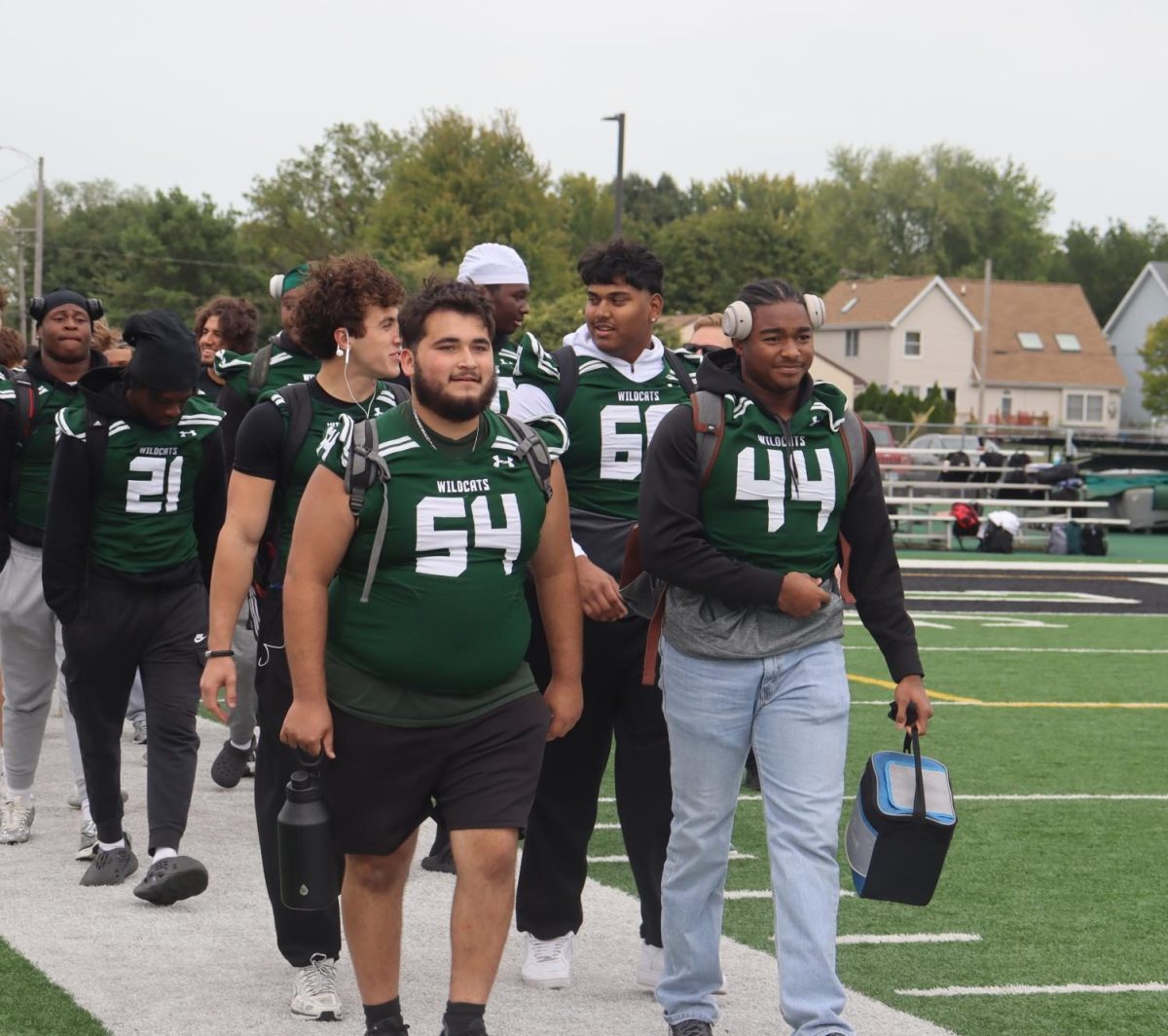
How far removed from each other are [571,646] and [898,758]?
86cm

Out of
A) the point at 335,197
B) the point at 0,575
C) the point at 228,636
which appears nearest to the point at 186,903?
the point at 228,636

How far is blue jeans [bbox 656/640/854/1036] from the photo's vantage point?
4.50m

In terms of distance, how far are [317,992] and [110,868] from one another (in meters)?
1.86

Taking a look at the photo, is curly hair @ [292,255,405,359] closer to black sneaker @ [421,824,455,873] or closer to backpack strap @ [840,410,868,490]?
backpack strap @ [840,410,868,490]

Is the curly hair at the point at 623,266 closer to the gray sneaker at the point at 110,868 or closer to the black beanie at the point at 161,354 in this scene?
the black beanie at the point at 161,354

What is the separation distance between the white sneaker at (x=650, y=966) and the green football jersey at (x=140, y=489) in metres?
2.26

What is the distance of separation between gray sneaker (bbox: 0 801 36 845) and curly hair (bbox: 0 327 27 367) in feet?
8.23

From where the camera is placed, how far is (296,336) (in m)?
5.50

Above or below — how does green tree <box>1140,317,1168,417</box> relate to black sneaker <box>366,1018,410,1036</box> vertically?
above

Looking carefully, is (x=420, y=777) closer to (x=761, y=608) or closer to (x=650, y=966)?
(x=761, y=608)

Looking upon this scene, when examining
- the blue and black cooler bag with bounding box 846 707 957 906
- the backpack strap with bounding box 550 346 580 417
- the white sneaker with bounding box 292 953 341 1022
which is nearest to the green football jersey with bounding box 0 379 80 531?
the backpack strap with bounding box 550 346 580 417

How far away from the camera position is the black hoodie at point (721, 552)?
466 cm

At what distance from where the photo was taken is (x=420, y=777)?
179 inches

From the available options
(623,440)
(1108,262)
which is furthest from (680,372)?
(1108,262)
